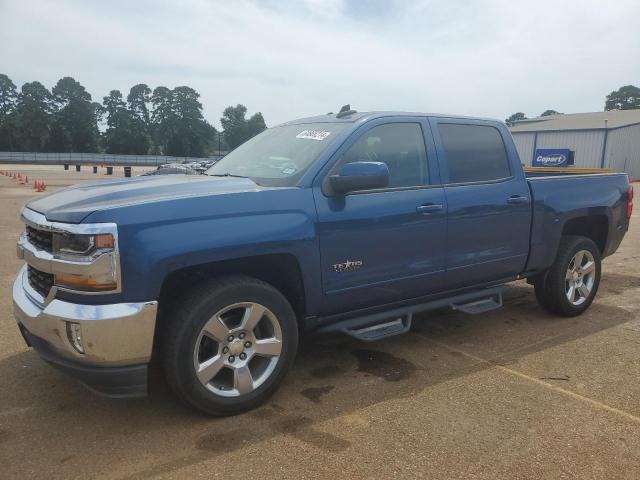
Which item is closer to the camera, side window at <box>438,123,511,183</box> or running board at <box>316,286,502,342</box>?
running board at <box>316,286,502,342</box>

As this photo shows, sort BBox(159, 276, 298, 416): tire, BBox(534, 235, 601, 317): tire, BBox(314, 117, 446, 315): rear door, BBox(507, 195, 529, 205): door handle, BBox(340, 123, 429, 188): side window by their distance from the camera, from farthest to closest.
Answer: BBox(534, 235, 601, 317): tire < BBox(507, 195, 529, 205): door handle < BBox(340, 123, 429, 188): side window < BBox(314, 117, 446, 315): rear door < BBox(159, 276, 298, 416): tire

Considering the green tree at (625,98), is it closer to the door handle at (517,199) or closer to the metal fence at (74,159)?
the metal fence at (74,159)

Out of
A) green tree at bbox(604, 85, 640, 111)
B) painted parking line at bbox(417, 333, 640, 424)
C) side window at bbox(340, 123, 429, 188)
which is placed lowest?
painted parking line at bbox(417, 333, 640, 424)

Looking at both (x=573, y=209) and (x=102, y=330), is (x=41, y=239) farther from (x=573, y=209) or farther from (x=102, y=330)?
(x=573, y=209)

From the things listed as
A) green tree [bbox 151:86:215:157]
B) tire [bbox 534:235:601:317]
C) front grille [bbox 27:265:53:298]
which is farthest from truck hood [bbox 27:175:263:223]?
green tree [bbox 151:86:215:157]

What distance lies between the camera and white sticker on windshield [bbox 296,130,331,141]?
384 cm

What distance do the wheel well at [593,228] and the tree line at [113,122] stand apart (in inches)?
3165

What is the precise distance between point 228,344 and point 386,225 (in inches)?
53.0

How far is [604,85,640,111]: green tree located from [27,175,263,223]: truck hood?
118188 millimetres

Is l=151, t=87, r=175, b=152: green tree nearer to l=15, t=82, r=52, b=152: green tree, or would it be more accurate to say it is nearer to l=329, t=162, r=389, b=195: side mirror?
l=15, t=82, r=52, b=152: green tree

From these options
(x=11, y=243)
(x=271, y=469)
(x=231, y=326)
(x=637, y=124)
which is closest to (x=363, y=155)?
(x=231, y=326)

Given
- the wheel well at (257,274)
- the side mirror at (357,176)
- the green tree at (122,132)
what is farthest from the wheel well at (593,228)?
the green tree at (122,132)

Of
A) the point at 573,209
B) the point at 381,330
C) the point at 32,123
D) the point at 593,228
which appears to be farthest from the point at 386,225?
the point at 32,123

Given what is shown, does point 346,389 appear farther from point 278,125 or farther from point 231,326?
point 278,125
